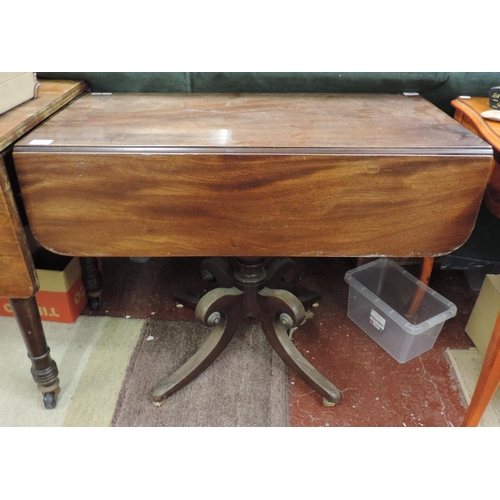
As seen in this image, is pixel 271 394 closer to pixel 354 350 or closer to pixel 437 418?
pixel 354 350

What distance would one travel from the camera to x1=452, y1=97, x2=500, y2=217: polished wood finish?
1.08 meters

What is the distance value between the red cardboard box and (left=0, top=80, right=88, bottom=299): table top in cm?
37

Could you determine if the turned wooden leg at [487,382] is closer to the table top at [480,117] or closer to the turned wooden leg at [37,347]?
the table top at [480,117]

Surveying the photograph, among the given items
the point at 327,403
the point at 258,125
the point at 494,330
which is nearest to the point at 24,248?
the point at 258,125

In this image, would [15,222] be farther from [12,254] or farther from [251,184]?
[251,184]

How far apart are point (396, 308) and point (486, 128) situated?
711 millimetres

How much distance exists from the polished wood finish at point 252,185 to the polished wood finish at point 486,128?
75mm

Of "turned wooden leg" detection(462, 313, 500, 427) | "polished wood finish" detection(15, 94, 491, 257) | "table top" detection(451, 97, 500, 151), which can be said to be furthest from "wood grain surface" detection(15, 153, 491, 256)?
"turned wooden leg" detection(462, 313, 500, 427)

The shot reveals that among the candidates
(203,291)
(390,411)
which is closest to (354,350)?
(390,411)

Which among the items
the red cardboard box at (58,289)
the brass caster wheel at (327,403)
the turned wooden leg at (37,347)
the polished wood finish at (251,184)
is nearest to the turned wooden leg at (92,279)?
the red cardboard box at (58,289)

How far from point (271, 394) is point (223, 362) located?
20 cm

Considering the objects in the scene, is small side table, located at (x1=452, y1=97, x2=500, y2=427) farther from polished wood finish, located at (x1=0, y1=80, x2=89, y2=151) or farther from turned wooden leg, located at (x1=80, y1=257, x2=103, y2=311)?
turned wooden leg, located at (x1=80, y1=257, x2=103, y2=311)

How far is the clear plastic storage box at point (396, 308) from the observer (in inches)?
57.0

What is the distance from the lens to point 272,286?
5.07ft
